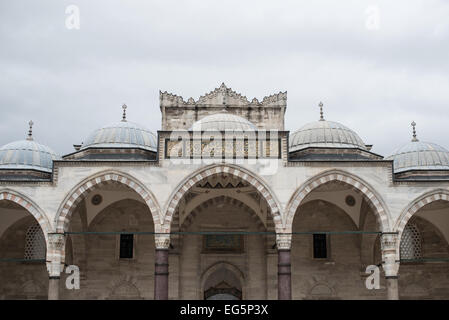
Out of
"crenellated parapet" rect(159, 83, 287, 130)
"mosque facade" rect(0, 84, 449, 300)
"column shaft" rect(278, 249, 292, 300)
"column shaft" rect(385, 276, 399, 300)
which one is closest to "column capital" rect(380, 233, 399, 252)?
"column shaft" rect(385, 276, 399, 300)

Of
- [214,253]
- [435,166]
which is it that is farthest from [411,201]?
[214,253]

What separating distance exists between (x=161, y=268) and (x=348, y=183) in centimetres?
577

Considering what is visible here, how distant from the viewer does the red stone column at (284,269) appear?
16031 millimetres

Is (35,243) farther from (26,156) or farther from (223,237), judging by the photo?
(223,237)

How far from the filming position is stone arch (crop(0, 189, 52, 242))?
1639 centimetres

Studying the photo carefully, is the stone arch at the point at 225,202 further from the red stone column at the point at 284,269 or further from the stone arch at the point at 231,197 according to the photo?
the red stone column at the point at 284,269

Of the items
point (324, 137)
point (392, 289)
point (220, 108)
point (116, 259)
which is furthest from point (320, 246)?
point (116, 259)

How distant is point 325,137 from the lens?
1941 cm

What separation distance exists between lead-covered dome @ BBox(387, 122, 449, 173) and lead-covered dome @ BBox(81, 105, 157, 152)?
326 inches

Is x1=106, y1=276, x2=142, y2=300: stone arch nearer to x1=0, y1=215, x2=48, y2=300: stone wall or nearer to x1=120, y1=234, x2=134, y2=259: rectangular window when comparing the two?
x1=120, y1=234, x2=134, y2=259: rectangular window

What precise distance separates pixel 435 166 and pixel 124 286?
11.0 metres

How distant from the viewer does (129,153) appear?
60.9 feet

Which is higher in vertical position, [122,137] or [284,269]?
[122,137]

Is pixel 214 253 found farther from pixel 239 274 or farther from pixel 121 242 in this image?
pixel 121 242
